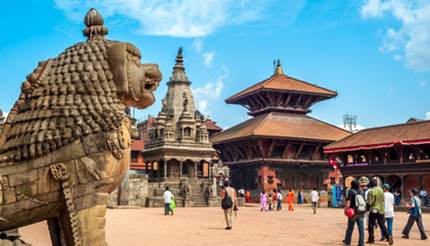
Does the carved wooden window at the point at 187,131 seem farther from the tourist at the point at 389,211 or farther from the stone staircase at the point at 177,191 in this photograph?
the tourist at the point at 389,211

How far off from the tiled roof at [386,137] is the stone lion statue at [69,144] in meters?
27.3

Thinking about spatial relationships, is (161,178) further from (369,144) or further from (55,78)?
(55,78)

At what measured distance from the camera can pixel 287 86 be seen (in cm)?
4500

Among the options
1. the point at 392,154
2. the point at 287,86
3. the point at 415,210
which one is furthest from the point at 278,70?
the point at 415,210

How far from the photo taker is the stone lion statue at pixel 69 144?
4316mm

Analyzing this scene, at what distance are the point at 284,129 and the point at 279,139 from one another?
168cm

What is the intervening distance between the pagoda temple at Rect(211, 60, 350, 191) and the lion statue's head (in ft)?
112

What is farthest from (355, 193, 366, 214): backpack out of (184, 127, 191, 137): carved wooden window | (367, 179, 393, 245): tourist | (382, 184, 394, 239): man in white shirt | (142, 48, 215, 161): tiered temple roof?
(184, 127, 191, 137): carved wooden window

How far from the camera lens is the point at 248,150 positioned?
42.0 m

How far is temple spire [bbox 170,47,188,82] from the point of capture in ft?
143

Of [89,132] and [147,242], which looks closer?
[89,132]

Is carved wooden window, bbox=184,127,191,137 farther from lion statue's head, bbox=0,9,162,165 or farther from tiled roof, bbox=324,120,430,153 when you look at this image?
lion statue's head, bbox=0,9,162,165

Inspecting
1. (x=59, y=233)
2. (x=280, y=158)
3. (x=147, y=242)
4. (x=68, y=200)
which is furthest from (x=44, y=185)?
(x=280, y=158)

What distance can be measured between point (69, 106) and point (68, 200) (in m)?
0.81
